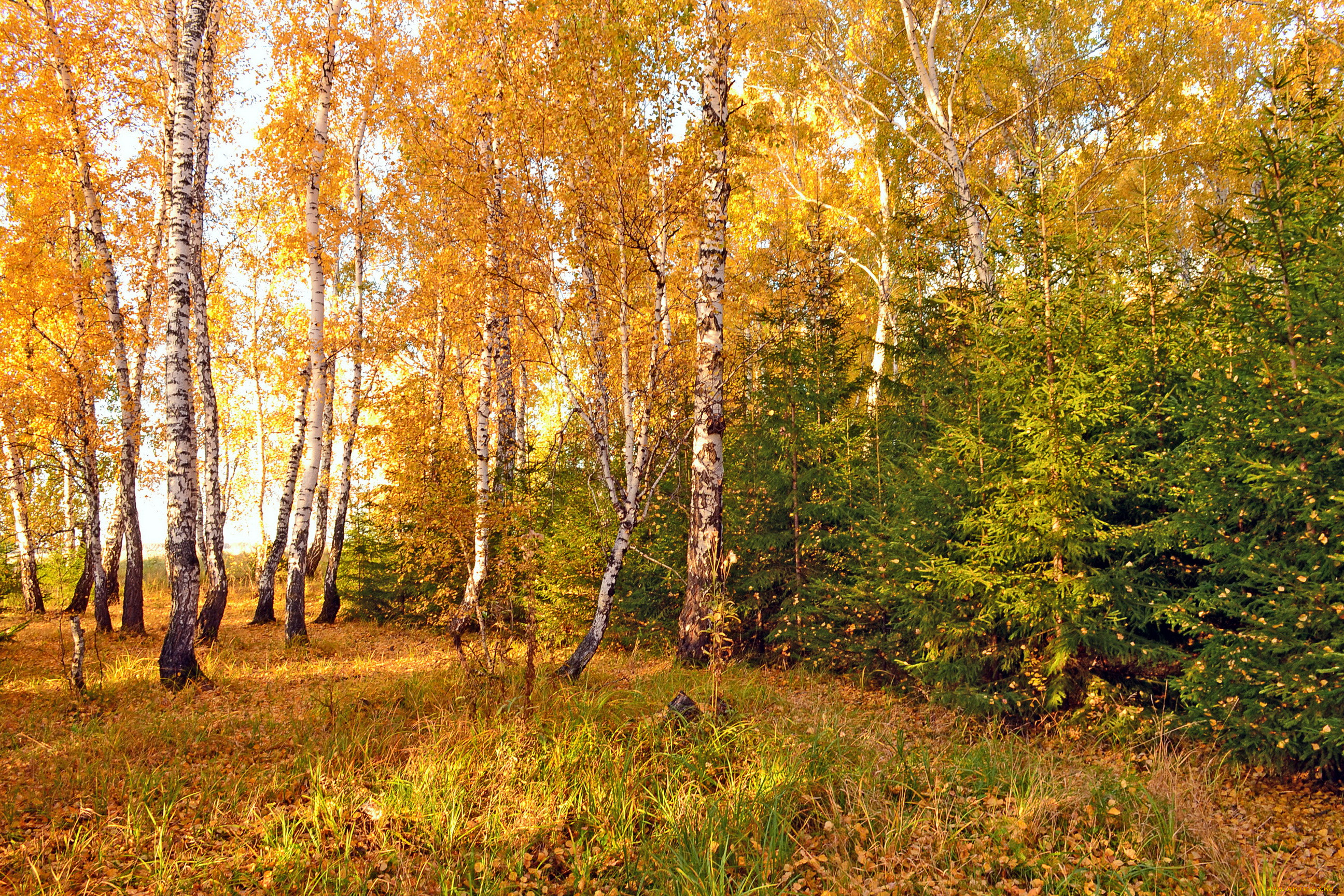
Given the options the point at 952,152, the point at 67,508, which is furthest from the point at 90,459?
the point at 952,152

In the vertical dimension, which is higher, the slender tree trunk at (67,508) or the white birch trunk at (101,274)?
the white birch trunk at (101,274)

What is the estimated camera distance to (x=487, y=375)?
1070cm

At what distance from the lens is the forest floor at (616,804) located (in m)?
3.57

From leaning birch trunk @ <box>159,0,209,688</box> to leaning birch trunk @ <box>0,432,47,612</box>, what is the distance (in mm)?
7869

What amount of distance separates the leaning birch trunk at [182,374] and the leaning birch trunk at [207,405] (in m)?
2.96

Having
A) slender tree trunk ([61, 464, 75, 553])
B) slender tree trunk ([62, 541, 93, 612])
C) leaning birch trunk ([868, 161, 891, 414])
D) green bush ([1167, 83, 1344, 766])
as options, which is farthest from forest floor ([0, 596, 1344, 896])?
slender tree trunk ([61, 464, 75, 553])

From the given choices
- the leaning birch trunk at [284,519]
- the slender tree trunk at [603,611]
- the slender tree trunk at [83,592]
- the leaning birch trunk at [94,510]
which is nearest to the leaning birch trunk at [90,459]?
the leaning birch trunk at [94,510]

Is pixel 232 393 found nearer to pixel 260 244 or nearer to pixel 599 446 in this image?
pixel 260 244

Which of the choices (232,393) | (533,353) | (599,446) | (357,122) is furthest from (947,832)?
(232,393)

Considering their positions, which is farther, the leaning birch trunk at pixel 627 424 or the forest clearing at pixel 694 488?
the leaning birch trunk at pixel 627 424

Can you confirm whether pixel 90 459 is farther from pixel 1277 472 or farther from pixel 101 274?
pixel 1277 472

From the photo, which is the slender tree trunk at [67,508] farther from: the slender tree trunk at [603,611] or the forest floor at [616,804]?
the slender tree trunk at [603,611]

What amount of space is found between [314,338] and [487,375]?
2943mm

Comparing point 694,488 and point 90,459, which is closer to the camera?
point 694,488
